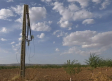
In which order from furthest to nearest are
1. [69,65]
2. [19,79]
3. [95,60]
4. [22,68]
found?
[95,60], [69,65], [22,68], [19,79]

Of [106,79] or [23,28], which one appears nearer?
[106,79]

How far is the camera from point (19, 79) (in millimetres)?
16875

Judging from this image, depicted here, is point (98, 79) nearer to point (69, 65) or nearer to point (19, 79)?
point (69, 65)

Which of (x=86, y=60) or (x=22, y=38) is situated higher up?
(x=22, y=38)

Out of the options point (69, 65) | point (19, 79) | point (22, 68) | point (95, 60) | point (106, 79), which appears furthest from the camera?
point (95, 60)

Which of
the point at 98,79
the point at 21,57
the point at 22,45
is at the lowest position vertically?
the point at 98,79

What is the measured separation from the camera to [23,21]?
18.6 metres

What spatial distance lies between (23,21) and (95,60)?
1380cm

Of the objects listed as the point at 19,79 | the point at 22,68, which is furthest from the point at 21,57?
the point at 19,79

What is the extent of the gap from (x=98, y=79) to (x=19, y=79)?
7882 millimetres

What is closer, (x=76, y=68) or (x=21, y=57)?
(x=21, y=57)

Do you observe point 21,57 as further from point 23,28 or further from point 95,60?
point 95,60

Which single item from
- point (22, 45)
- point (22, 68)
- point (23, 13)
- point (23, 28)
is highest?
point (23, 13)

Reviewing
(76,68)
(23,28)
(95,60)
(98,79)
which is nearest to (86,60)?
(95,60)
